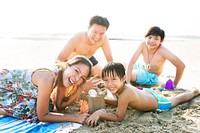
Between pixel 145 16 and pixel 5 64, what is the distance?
11854 millimetres

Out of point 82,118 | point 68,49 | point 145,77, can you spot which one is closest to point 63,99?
point 82,118

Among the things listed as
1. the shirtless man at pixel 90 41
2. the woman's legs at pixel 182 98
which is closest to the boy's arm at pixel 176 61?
the woman's legs at pixel 182 98

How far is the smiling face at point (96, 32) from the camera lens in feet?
15.3

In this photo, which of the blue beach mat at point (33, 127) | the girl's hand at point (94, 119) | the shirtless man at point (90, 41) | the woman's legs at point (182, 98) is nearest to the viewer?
the blue beach mat at point (33, 127)

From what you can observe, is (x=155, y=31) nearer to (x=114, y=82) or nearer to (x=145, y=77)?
(x=145, y=77)

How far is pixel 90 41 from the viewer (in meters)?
5.07

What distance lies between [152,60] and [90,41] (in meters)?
1.19

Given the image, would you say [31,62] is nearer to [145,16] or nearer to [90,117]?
[90,117]

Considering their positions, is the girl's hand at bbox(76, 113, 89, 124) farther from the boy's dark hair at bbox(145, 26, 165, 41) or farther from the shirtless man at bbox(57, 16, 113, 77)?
the boy's dark hair at bbox(145, 26, 165, 41)

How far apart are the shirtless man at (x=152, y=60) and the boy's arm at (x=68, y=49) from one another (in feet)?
3.48

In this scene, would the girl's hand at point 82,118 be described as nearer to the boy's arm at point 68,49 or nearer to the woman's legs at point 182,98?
the woman's legs at point 182,98

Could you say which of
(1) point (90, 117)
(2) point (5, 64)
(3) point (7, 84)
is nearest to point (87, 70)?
(1) point (90, 117)

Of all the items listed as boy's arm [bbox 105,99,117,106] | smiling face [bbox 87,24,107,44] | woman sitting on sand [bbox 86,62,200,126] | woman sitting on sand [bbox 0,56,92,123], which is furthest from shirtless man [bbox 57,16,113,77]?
woman sitting on sand [bbox 86,62,200,126]

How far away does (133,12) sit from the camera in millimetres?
18469
